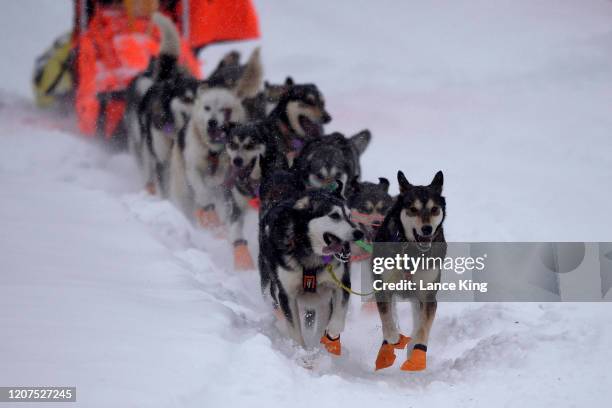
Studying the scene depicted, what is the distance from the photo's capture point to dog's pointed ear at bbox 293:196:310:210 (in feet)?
11.7

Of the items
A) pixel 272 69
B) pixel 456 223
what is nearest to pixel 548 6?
pixel 272 69

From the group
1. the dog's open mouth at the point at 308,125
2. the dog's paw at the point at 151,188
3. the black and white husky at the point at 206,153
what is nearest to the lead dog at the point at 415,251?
the dog's open mouth at the point at 308,125

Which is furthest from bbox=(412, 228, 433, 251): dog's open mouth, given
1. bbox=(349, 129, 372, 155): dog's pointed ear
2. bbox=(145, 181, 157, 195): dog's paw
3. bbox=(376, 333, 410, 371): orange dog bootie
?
bbox=(145, 181, 157, 195): dog's paw

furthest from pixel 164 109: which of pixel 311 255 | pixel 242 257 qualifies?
pixel 311 255

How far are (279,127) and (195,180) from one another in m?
0.79

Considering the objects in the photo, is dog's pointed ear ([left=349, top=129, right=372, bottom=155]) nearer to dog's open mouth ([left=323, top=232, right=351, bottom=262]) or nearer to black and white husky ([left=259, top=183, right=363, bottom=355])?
black and white husky ([left=259, top=183, right=363, bottom=355])

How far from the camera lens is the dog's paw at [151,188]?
6750 mm

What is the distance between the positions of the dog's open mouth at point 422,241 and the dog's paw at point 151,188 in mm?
3608

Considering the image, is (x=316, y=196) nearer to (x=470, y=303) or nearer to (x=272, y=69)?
(x=470, y=303)

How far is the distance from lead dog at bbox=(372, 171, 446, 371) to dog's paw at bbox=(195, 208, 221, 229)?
255 cm

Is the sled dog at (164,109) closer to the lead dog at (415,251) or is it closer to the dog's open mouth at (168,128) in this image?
the dog's open mouth at (168,128)

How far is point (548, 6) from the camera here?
12125mm

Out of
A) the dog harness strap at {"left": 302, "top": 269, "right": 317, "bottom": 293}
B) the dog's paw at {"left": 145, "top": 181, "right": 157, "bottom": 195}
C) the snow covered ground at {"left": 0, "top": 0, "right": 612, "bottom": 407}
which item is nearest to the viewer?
the snow covered ground at {"left": 0, "top": 0, "right": 612, "bottom": 407}

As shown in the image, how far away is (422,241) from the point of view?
3.47 metres
